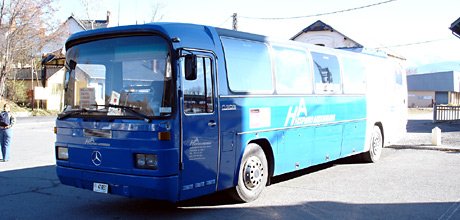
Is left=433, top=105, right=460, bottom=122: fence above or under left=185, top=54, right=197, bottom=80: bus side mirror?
under

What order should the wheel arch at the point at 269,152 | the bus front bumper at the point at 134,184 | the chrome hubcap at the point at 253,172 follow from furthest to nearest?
the wheel arch at the point at 269,152 → the chrome hubcap at the point at 253,172 → the bus front bumper at the point at 134,184

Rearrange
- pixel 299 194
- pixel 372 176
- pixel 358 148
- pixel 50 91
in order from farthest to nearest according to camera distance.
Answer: pixel 50 91 → pixel 358 148 → pixel 372 176 → pixel 299 194

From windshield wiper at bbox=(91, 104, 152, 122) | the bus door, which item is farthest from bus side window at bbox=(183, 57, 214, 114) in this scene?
windshield wiper at bbox=(91, 104, 152, 122)

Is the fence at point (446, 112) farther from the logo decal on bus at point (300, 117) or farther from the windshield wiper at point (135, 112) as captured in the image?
the windshield wiper at point (135, 112)

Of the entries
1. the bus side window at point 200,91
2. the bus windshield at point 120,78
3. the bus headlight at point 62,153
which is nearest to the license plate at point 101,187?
the bus headlight at point 62,153

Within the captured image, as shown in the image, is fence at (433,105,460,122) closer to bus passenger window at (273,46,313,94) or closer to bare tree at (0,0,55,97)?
bus passenger window at (273,46,313,94)

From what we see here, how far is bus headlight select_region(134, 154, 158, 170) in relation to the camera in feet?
21.1

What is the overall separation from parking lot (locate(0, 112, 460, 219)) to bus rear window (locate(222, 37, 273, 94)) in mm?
1910

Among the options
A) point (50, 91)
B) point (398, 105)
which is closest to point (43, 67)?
point (398, 105)

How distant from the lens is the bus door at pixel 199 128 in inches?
261

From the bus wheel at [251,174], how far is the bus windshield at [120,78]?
6.50 ft

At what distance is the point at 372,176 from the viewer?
10.6 m

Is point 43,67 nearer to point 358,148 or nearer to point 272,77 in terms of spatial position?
point 272,77

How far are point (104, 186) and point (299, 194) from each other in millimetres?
3544
